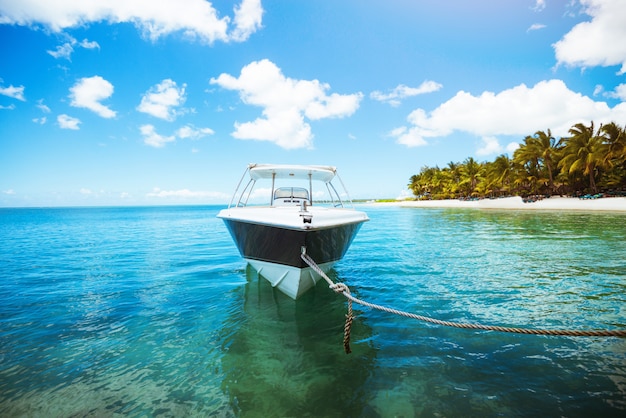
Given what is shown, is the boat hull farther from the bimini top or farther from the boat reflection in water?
the bimini top

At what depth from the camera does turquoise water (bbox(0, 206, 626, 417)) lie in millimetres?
3273

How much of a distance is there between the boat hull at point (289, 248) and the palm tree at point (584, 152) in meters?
41.8

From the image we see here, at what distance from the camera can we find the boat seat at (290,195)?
8203 mm

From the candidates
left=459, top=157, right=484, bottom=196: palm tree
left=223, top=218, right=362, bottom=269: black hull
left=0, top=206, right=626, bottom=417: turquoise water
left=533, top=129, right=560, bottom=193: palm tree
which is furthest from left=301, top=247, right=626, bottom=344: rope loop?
→ left=459, top=157, right=484, bottom=196: palm tree

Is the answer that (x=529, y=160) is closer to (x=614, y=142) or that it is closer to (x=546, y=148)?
(x=546, y=148)

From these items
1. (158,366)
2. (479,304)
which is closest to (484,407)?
(479,304)

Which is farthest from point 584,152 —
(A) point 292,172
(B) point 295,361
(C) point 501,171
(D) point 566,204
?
(B) point 295,361

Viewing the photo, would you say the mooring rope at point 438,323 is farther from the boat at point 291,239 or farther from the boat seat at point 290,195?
the boat seat at point 290,195

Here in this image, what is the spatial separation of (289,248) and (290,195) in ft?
10.4

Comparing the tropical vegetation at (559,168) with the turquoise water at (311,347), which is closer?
the turquoise water at (311,347)

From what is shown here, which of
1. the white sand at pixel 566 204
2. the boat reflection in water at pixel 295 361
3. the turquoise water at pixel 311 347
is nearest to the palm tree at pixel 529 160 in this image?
the white sand at pixel 566 204

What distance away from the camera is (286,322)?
5484 millimetres

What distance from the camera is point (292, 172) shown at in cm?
827

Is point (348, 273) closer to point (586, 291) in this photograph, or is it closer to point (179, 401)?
point (586, 291)
